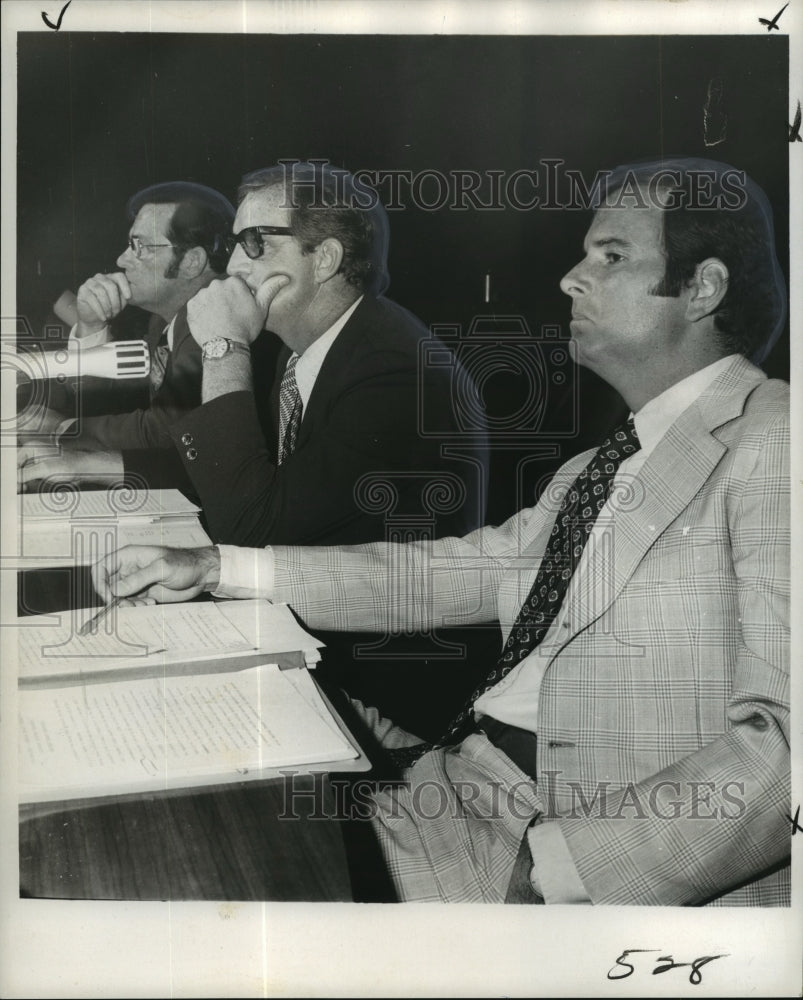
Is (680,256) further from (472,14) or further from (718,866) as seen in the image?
(718,866)

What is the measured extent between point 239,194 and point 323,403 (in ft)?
1.52

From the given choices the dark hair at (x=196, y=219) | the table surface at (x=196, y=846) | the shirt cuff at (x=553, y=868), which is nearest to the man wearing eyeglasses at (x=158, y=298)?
the dark hair at (x=196, y=219)

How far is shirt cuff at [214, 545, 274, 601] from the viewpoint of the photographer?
198 centimetres

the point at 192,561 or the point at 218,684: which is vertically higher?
the point at 192,561

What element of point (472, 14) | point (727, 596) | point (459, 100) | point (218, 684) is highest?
point (472, 14)

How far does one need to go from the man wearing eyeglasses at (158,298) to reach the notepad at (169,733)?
49cm

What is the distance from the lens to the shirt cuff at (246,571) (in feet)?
6.49

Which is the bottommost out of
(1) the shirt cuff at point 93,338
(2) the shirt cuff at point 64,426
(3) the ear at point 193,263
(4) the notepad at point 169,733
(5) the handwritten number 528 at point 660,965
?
(5) the handwritten number 528 at point 660,965

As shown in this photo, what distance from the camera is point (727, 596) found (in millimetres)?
1878

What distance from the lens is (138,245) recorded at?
2.00 metres

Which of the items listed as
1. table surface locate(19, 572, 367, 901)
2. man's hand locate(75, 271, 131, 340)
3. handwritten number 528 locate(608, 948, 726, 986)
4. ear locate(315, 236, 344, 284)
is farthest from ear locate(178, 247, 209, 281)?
handwritten number 528 locate(608, 948, 726, 986)

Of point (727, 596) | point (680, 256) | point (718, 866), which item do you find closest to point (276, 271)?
point (680, 256)

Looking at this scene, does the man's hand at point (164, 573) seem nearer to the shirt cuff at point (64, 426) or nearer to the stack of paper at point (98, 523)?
the stack of paper at point (98, 523)

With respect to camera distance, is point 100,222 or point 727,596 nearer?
point 727,596
